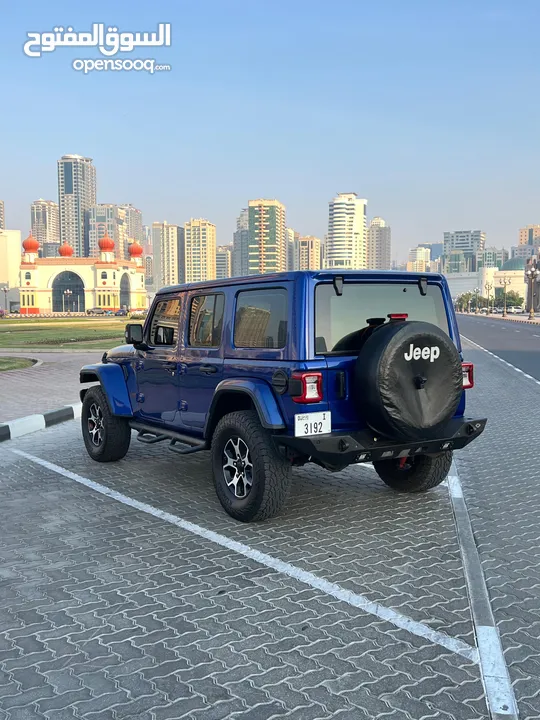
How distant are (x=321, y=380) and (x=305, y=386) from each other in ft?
0.47

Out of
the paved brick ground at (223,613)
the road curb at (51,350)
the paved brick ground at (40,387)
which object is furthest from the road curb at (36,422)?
the road curb at (51,350)

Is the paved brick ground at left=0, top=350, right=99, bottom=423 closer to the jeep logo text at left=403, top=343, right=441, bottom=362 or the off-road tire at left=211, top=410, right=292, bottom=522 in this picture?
the off-road tire at left=211, top=410, right=292, bottom=522

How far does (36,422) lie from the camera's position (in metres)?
9.58

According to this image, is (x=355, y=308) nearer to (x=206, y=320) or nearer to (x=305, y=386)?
(x=305, y=386)

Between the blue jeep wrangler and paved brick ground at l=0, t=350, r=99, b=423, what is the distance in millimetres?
5355

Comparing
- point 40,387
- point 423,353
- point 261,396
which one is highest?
point 423,353

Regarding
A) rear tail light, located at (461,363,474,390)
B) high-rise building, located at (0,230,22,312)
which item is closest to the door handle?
rear tail light, located at (461,363,474,390)

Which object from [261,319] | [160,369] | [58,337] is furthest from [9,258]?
[261,319]

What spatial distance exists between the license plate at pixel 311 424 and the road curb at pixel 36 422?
18.4 ft

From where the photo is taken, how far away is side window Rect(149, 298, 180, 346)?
6.42m

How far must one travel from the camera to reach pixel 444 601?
3.76 metres

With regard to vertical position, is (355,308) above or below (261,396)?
above

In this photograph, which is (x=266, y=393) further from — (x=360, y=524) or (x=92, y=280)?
(x=92, y=280)

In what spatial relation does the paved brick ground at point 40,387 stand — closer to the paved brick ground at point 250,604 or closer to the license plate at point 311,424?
the paved brick ground at point 250,604
